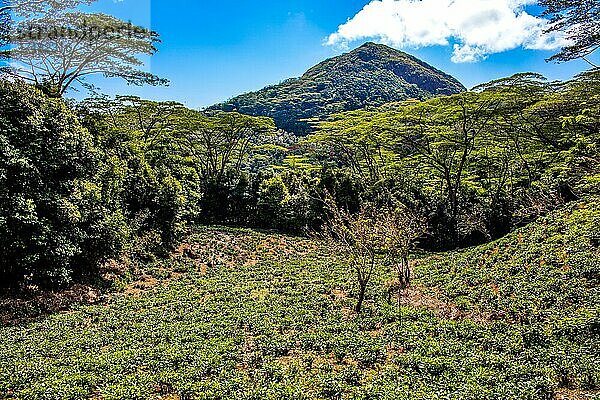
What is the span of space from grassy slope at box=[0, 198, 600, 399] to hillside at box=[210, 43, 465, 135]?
5931cm

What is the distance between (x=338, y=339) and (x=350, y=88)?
89.8 meters

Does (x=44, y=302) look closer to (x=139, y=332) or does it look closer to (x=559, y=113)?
(x=139, y=332)

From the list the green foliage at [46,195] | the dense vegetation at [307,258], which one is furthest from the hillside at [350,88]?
the green foliage at [46,195]

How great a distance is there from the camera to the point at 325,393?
8.82 metres

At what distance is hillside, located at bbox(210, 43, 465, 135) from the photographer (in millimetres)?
85956

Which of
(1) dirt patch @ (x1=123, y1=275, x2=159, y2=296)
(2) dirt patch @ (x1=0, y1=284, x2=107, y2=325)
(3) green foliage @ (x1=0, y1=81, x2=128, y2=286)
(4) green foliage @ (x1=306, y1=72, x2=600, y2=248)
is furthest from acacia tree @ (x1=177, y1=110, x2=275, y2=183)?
(2) dirt patch @ (x1=0, y1=284, x2=107, y2=325)

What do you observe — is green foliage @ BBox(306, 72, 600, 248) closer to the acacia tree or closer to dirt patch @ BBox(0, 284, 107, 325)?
the acacia tree

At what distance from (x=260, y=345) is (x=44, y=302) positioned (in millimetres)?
9642

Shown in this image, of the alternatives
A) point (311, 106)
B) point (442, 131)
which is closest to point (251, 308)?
point (442, 131)

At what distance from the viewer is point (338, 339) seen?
1211 cm

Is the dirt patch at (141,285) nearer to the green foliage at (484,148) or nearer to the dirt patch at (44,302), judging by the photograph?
the dirt patch at (44,302)

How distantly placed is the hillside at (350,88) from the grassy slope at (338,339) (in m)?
59.3

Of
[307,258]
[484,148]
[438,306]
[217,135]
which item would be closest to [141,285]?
[307,258]

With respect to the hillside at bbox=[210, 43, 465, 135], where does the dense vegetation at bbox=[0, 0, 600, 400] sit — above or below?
below
